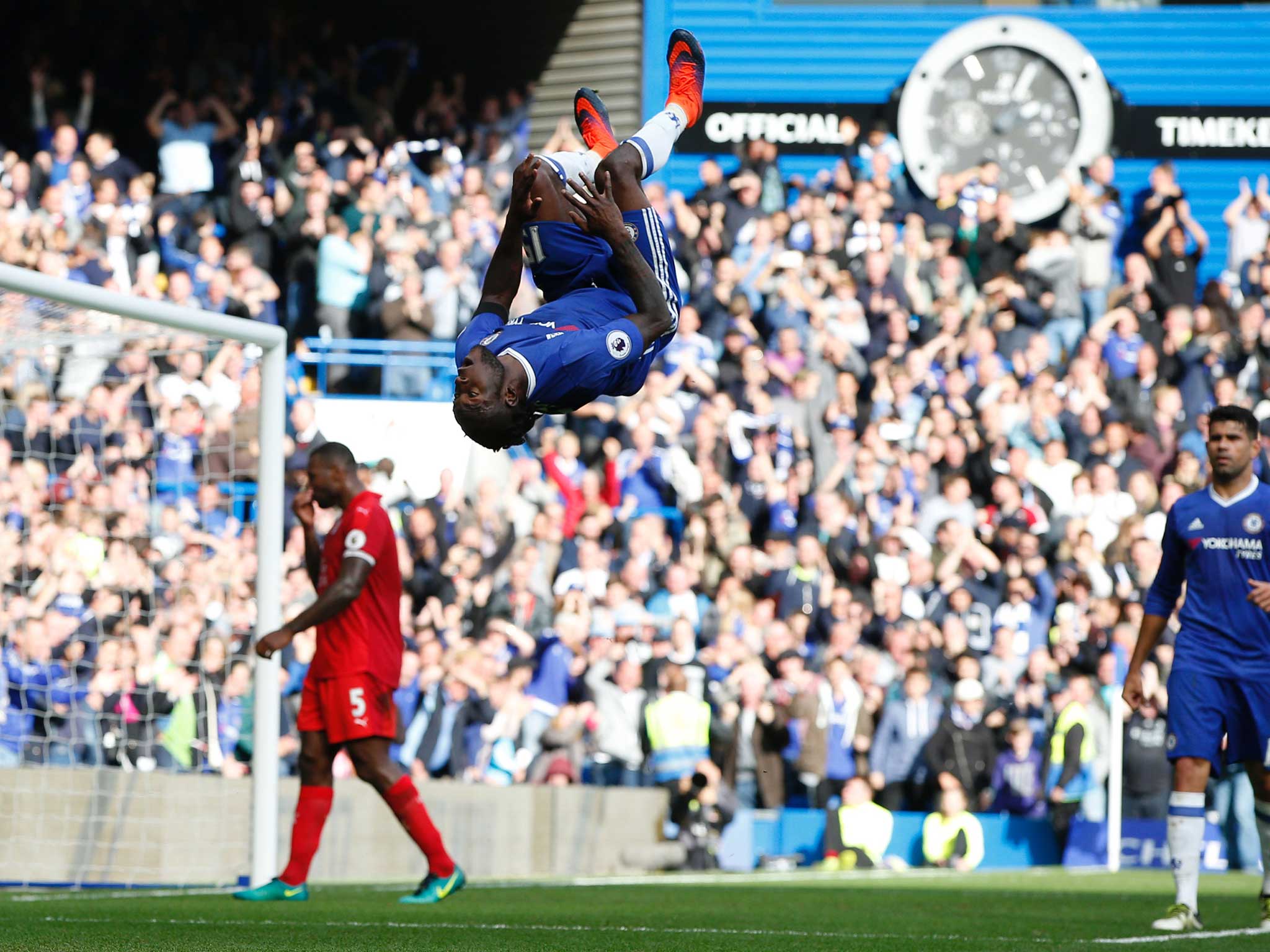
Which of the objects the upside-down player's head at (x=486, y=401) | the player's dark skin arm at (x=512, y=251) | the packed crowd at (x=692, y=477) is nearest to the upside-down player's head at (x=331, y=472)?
the player's dark skin arm at (x=512, y=251)

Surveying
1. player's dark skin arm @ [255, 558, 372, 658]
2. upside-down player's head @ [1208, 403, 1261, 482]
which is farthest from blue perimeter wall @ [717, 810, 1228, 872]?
upside-down player's head @ [1208, 403, 1261, 482]

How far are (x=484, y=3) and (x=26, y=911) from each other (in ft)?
47.1

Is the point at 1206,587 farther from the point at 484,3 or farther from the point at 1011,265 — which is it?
the point at 484,3

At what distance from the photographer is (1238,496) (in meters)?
8.23

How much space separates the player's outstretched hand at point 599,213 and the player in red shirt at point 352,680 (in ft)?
8.45

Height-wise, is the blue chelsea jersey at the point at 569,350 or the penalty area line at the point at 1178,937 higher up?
the blue chelsea jersey at the point at 569,350

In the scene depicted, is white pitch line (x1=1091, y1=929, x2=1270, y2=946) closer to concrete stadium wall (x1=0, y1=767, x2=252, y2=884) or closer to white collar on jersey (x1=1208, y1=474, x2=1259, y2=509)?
white collar on jersey (x1=1208, y1=474, x2=1259, y2=509)

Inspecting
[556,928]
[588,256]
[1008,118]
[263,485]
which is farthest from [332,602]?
[1008,118]

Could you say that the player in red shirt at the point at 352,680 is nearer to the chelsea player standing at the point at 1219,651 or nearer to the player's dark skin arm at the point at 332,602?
the player's dark skin arm at the point at 332,602

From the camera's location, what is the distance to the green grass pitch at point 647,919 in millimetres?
6664

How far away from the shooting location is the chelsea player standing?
805 cm

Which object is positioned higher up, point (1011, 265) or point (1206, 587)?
point (1011, 265)

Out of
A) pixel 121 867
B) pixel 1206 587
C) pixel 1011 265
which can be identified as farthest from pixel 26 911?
pixel 1011 265

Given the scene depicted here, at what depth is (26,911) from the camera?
25.6ft
